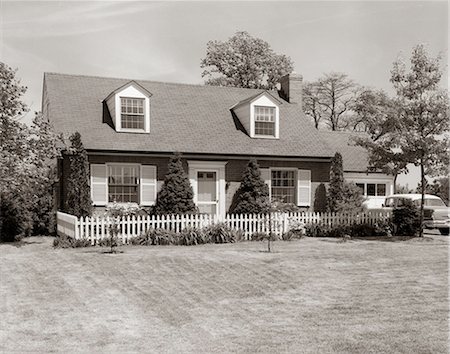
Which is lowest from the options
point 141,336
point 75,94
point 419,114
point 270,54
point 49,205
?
point 141,336

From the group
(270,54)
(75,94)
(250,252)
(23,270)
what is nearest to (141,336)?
(23,270)

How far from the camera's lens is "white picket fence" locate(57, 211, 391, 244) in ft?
58.0

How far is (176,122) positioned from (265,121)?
4257 millimetres

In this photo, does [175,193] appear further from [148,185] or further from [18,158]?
[18,158]

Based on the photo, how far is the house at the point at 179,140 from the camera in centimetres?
2178

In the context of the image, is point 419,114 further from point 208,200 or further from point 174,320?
point 174,320

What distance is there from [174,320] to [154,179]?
14.0 meters

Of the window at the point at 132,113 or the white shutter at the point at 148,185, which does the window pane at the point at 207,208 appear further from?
the window at the point at 132,113

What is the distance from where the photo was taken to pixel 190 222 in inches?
763

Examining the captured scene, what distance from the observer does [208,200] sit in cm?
2325

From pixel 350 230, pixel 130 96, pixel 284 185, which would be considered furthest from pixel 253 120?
pixel 350 230

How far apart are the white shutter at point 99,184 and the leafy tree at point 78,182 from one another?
2.93 feet

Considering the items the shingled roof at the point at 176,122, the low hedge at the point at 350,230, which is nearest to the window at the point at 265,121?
the shingled roof at the point at 176,122

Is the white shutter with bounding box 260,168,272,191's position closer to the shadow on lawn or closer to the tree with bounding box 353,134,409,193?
the tree with bounding box 353,134,409,193
